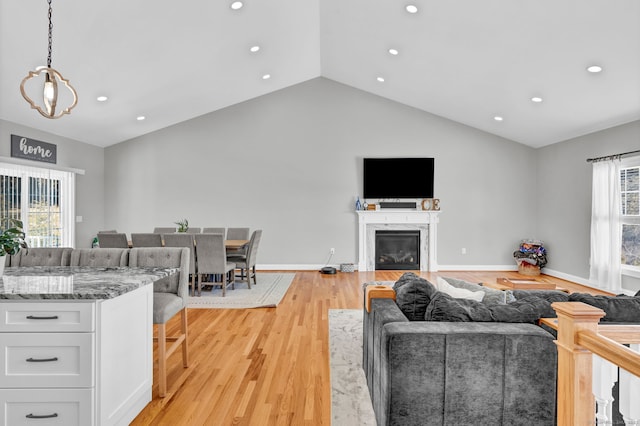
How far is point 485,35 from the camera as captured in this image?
4.55m

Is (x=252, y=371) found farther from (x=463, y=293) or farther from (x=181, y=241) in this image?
(x=181, y=241)

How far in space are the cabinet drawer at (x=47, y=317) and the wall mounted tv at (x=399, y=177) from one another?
6.40 m

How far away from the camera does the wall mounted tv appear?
25.6 feet

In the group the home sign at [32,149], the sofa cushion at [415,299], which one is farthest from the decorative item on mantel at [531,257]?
the home sign at [32,149]

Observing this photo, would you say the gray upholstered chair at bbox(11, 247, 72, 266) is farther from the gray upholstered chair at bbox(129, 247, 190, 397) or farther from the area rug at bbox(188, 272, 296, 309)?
the area rug at bbox(188, 272, 296, 309)

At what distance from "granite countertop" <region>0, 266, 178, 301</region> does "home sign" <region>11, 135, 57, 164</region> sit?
401 centimetres

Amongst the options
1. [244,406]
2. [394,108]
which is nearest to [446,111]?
[394,108]

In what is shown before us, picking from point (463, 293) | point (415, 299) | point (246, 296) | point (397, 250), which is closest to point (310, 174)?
point (397, 250)

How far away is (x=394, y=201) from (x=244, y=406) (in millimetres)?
6003

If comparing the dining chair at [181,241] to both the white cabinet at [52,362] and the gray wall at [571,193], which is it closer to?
the white cabinet at [52,362]

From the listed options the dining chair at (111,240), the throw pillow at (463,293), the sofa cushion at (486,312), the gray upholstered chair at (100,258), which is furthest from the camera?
the dining chair at (111,240)

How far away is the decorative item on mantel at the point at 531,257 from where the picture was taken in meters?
7.28

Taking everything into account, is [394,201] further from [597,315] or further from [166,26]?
[597,315]

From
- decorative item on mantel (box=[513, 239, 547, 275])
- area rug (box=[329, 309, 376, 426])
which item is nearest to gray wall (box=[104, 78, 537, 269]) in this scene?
decorative item on mantel (box=[513, 239, 547, 275])
